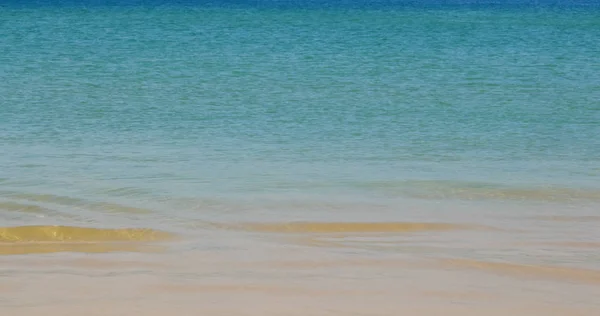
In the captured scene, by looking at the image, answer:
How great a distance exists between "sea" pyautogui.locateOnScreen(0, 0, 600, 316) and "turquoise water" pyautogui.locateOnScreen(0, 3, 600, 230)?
36 mm

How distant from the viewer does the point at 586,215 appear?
6.78m

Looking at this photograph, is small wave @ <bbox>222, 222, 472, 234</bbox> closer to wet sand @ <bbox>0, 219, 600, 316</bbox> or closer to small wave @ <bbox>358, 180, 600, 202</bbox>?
wet sand @ <bbox>0, 219, 600, 316</bbox>

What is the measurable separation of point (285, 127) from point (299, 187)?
324 cm

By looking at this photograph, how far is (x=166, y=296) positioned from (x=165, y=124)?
646cm

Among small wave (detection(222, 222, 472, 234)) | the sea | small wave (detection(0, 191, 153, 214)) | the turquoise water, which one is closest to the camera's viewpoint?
the sea

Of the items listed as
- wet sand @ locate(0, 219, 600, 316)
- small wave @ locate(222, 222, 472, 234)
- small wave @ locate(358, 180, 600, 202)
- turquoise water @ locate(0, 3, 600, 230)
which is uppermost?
wet sand @ locate(0, 219, 600, 316)

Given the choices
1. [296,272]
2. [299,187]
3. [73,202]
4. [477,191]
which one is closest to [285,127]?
[299,187]

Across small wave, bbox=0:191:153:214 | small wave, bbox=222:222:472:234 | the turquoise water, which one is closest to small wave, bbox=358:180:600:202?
the turquoise water

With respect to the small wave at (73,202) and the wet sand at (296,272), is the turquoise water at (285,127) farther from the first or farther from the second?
the wet sand at (296,272)

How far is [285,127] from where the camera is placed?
10859 mm

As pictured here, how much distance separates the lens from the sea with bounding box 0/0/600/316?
4832 mm

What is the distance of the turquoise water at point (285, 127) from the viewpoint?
7.29 metres

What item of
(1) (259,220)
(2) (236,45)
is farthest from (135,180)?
(2) (236,45)

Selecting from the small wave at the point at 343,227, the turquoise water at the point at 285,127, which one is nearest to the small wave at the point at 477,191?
the turquoise water at the point at 285,127
